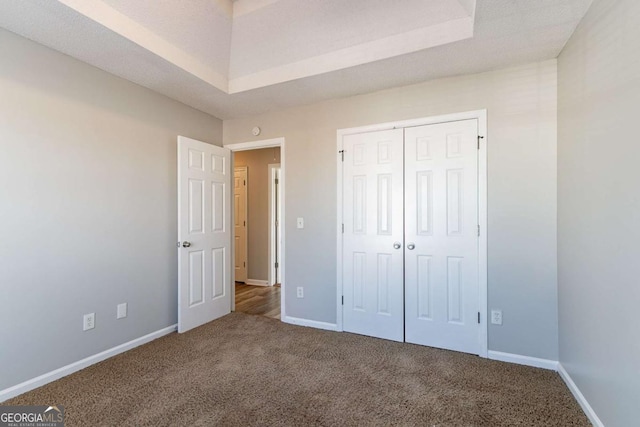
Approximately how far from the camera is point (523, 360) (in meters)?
2.40

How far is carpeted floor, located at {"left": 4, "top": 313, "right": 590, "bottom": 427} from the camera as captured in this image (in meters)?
1.78

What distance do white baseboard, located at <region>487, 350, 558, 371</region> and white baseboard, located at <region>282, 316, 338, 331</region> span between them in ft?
4.73

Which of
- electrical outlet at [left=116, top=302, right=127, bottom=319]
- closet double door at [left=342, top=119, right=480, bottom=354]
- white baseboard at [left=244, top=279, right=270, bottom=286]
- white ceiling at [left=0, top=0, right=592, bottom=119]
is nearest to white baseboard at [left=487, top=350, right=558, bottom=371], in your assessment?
closet double door at [left=342, top=119, right=480, bottom=354]

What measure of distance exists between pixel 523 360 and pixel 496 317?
36 cm

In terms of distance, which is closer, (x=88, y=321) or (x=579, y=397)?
(x=579, y=397)

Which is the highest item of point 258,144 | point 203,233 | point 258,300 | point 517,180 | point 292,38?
point 292,38

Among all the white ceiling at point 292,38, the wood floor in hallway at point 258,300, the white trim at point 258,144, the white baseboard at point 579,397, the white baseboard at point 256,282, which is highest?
the white ceiling at point 292,38

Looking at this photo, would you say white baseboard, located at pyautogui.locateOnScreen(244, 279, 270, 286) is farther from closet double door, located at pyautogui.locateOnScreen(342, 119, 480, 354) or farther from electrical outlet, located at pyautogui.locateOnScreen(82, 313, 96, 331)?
electrical outlet, located at pyautogui.locateOnScreen(82, 313, 96, 331)

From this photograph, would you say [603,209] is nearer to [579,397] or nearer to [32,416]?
[579,397]

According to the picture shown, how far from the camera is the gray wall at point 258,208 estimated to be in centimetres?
529

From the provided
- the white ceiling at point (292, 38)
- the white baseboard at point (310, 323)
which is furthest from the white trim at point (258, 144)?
the white baseboard at point (310, 323)

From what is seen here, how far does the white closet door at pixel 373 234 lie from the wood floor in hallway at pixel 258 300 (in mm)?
1158

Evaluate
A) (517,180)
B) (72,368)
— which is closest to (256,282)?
(72,368)

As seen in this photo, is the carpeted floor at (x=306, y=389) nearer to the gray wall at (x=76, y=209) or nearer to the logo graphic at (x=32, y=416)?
the logo graphic at (x=32, y=416)
